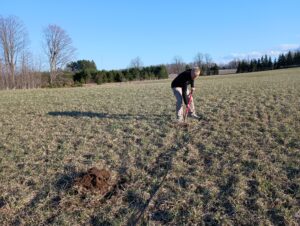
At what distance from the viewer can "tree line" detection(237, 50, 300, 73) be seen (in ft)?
292

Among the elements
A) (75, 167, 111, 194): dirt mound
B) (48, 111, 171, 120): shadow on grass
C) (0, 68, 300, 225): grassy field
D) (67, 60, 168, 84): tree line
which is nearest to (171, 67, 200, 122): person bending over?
(0, 68, 300, 225): grassy field

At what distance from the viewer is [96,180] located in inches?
203

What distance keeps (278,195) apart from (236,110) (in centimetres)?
616

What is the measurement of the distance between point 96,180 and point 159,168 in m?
1.24

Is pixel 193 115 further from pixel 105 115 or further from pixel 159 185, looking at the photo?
pixel 159 185

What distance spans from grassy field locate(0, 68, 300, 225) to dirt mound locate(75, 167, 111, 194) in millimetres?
156

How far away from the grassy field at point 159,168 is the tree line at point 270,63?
83344mm

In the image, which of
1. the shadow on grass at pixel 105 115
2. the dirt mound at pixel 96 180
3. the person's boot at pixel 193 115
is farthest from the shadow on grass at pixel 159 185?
the shadow on grass at pixel 105 115

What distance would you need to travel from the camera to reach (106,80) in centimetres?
6481

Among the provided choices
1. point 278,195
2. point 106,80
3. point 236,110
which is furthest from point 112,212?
point 106,80

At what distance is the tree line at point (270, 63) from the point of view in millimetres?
89125

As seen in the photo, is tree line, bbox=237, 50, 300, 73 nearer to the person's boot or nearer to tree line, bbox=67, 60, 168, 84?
tree line, bbox=67, 60, 168, 84

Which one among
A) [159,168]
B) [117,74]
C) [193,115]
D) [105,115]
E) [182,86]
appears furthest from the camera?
[117,74]

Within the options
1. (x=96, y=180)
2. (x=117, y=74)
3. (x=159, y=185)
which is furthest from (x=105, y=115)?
(x=117, y=74)
